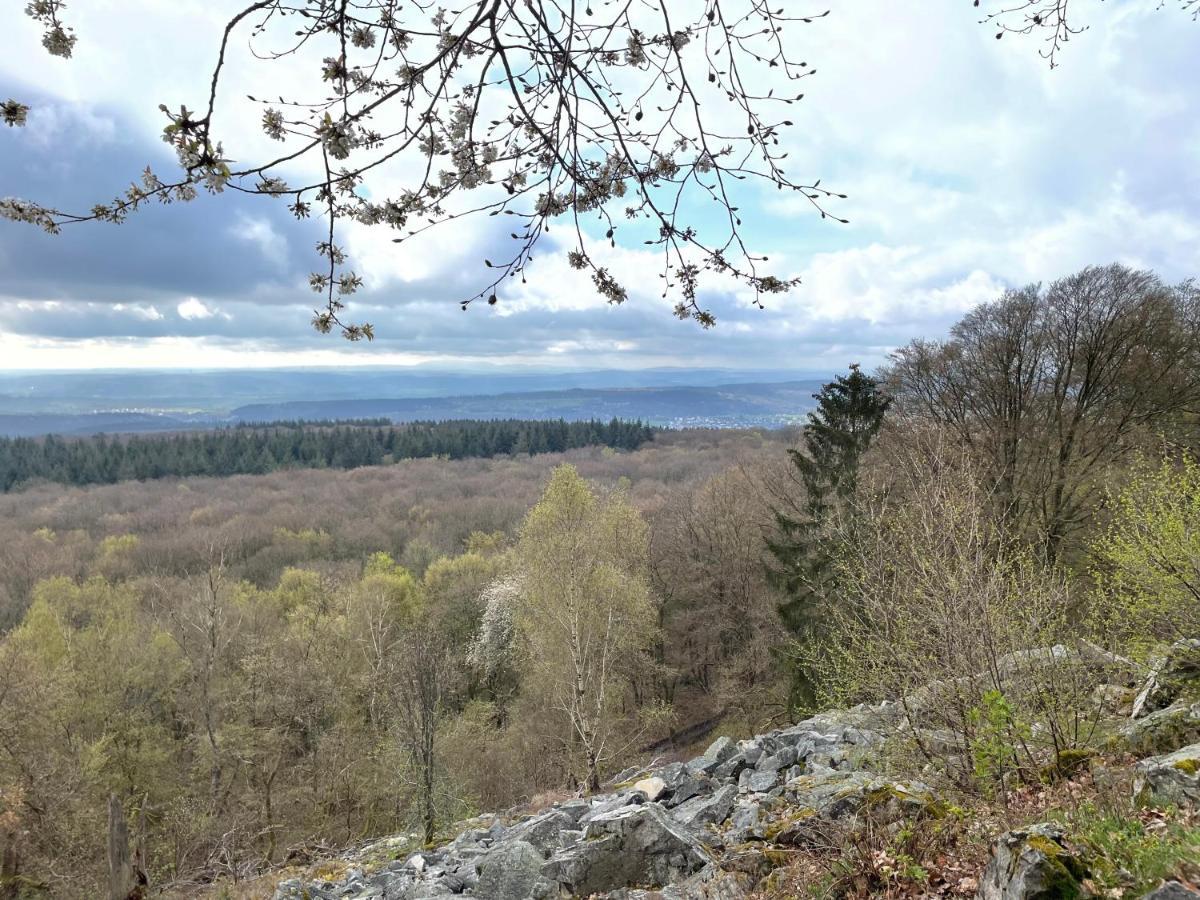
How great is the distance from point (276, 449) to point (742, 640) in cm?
8522

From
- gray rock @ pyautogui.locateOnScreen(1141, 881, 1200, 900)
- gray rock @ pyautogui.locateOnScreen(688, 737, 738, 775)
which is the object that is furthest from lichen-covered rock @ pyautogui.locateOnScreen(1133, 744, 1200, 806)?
gray rock @ pyautogui.locateOnScreen(688, 737, 738, 775)

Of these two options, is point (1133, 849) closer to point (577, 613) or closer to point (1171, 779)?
point (1171, 779)

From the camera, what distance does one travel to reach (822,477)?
18547mm

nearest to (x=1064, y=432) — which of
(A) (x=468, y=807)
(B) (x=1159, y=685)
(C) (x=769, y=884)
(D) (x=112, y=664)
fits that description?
(B) (x=1159, y=685)

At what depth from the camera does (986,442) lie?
688 inches

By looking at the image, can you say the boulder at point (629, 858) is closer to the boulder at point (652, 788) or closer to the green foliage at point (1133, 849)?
the boulder at point (652, 788)

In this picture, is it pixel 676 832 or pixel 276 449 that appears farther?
pixel 276 449

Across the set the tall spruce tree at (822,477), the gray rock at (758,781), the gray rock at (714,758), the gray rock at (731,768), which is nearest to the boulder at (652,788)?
the gray rock at (714,758)

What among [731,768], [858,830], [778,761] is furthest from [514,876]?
[778,761]

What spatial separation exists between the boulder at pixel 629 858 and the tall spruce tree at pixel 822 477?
36.9 ft

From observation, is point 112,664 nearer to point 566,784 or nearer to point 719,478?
point 566,784

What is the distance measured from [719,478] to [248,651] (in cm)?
2226

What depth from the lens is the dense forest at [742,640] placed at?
6805 millimetres

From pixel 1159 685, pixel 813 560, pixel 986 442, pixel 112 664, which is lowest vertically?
pixel 112 664
